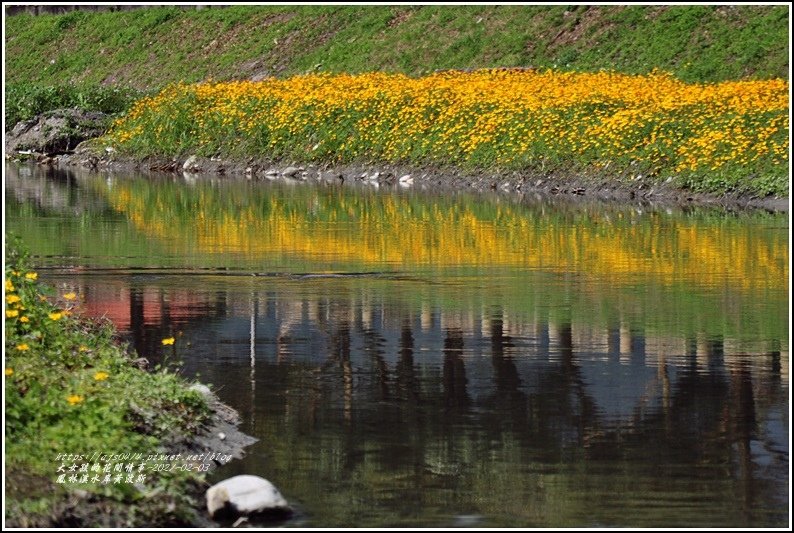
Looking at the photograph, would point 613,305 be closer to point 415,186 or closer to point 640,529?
point 640,529

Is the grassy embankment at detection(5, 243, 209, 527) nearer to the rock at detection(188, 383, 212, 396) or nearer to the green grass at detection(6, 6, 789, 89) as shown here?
the rock at detection(188, 383, 212, 396)

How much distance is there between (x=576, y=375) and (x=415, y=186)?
20530 mm

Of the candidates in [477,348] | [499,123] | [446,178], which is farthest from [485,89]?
[477,348]

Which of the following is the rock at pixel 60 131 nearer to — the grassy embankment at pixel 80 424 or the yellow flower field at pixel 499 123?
the yellow flower field at pixel 499 123

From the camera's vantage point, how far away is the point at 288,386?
12062mm

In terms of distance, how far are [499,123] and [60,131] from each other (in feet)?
49.2

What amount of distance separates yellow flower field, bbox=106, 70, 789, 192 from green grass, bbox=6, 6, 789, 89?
2.68 meters

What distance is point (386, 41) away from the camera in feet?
174

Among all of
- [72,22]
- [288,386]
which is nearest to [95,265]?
[288,386]

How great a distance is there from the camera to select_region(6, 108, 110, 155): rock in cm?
4412

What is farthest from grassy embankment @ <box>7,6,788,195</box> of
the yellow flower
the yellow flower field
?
the yellow flower

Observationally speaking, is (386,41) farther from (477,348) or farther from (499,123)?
(477,348)

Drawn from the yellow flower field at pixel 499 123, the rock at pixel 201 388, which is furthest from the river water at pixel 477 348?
the yellow flower field at pixel 499 123

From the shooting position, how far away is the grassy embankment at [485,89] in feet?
98.6
